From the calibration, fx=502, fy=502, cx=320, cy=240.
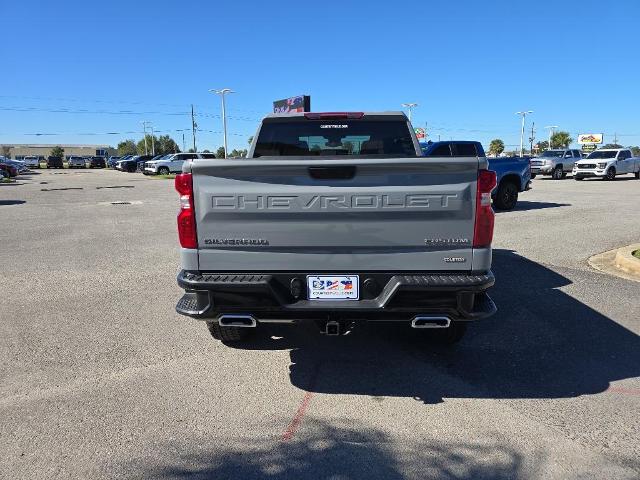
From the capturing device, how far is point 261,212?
341 centimetres

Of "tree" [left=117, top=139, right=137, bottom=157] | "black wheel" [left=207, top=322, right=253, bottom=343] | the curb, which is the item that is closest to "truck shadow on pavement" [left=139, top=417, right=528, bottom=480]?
"black wheel" [left=207, top=322, right=253, bottom=343]

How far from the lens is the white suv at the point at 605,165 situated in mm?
29906

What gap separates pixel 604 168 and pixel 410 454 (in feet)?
105

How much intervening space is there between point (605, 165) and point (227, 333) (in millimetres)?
31431

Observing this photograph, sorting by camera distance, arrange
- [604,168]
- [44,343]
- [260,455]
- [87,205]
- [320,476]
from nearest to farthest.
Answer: [320,476]
[260,455]
[44,343]
[87,205]
[604,168]

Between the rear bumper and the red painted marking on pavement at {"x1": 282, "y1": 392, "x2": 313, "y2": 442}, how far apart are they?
0.62 meters

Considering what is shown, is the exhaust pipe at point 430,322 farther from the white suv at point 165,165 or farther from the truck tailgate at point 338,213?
the white suv at point 165,165

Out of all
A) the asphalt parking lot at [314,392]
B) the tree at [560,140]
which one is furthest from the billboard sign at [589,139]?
the asphalt parking lot at [314,392]

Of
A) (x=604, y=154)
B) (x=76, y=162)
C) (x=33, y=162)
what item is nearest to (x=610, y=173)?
(x=604, y=154)

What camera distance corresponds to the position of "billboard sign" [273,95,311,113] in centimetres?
4134

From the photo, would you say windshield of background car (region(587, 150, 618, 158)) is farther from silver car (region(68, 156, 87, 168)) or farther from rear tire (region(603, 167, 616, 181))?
silver car (region(68, 156, 87, 168))

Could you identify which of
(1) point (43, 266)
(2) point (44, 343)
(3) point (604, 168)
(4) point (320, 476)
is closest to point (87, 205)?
(1) point (43, 266)

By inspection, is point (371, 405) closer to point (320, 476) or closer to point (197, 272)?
point (320, 476)

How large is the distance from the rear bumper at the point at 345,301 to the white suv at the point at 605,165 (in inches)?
1213
